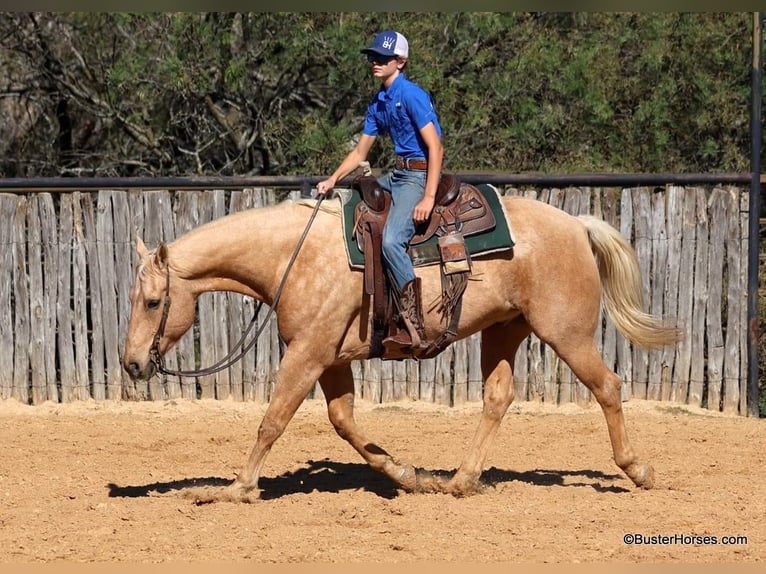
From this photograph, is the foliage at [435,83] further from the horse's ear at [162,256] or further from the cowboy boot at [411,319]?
the horse's ear at [162,256]

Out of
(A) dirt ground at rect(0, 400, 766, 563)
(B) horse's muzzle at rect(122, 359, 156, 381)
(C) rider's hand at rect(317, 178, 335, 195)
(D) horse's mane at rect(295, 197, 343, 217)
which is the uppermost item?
(C) rider's hand at rect(317, 178, 335, 195)

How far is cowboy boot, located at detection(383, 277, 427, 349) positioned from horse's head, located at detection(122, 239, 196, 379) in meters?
1.30

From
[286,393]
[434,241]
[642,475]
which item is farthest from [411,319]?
[642,475]

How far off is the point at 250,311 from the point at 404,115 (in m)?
3.63

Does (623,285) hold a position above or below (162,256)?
below

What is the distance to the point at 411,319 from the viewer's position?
654cm

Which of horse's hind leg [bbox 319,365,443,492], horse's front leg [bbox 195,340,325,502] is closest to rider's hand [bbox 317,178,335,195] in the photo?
horse's front leg [bbox 195,340,325,502]

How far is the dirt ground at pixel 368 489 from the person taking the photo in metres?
5.52

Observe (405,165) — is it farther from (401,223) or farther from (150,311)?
(150,311)

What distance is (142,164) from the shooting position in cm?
1217

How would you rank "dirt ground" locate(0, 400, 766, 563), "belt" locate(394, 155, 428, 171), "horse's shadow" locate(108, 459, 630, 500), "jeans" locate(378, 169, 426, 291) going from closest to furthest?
"dirt ground" locate(0, 400, 766, 563), "jeans" locate(378, 169, 426, 291), "belt" locate(394, 155, 428, 171), "horse's shadow" locate(108, 459, 630, 500)

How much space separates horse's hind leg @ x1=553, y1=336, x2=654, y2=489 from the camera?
22.4ft

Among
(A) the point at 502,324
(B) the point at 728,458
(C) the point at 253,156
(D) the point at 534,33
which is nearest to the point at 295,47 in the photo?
(C) the point at 253,156

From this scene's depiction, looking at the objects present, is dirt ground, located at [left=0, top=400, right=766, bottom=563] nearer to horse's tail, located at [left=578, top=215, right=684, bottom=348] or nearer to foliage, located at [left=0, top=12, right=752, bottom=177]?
horse's tail, located at [left=578, top=215, right=684, bottom=348]
